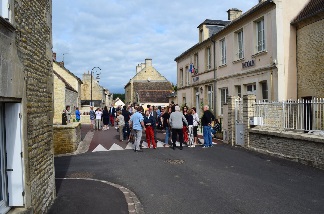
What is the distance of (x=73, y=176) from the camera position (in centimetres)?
940

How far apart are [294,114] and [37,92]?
28.1ft

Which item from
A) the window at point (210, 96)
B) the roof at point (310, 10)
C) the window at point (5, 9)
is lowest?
the window at point (210, 96)

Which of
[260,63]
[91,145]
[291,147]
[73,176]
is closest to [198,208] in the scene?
[73,176]

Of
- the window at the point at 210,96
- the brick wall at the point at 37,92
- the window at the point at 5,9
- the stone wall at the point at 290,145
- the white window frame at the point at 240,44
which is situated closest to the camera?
the window at the point at 5,9

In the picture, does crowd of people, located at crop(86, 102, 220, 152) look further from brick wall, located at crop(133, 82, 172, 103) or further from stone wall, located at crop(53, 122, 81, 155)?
brick wall, located at crop(133, 82, 172, 103)

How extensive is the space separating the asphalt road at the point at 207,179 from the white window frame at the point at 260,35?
20.8ft

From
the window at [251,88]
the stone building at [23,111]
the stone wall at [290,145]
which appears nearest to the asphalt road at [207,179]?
the stone wall at [290,145]

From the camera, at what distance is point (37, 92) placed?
6238 millimetres

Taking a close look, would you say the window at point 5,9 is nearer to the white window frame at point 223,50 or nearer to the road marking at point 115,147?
the road marking at point 115,147

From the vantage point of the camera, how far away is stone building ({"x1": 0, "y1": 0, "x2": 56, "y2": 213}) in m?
4.82

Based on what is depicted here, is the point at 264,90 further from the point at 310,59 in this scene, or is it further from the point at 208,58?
the point at 208,58

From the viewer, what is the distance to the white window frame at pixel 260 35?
56.0ft

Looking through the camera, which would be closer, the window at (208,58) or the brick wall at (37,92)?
the brick wall at (37,92)

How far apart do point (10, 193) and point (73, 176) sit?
14.1 ft
